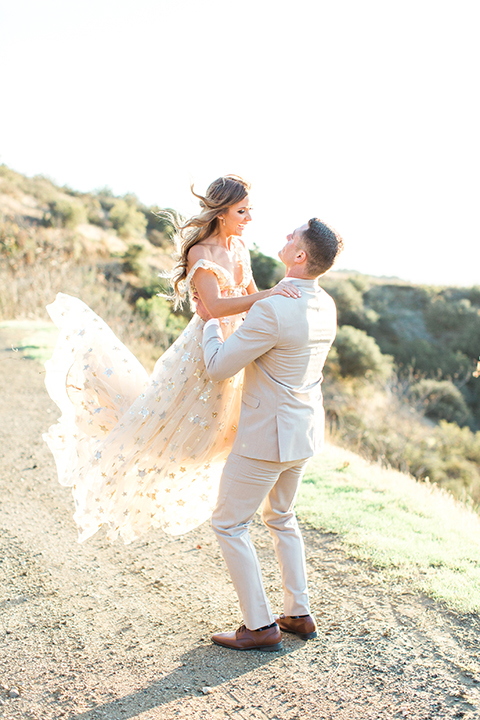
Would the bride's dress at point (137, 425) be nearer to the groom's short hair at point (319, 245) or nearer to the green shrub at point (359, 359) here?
the groom's short hair at point (319, 245)

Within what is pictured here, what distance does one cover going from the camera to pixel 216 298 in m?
3.04

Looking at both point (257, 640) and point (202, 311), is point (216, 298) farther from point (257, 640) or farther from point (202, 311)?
point (257, 640)

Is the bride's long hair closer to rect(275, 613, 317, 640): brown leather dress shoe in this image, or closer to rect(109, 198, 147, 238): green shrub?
rect(275, 613, 317, 640): brown leather dress shoe

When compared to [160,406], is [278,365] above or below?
above

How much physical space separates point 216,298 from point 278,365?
56cm

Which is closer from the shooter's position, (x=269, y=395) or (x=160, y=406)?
(x=269, y=395)

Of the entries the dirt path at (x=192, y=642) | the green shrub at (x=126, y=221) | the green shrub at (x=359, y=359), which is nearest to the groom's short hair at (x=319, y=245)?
the dirt path at (x=192, y=642)

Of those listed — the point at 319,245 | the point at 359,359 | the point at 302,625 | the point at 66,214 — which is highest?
the point at 66,214

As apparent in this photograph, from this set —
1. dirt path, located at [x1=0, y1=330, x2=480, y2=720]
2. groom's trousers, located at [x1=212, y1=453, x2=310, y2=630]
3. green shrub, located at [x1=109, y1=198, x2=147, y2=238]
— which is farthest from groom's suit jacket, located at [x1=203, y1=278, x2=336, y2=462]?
green shrub, located at [x1=109, y1=198, x2=147, y2=238]

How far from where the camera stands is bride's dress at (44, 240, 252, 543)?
3186mm

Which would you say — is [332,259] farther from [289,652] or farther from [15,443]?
Result: [15,443]

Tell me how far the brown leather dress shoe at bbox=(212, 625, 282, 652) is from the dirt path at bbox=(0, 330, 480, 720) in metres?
0.04

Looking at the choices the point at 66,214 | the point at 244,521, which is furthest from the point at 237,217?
the point at 66,214

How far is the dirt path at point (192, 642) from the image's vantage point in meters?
2.54
